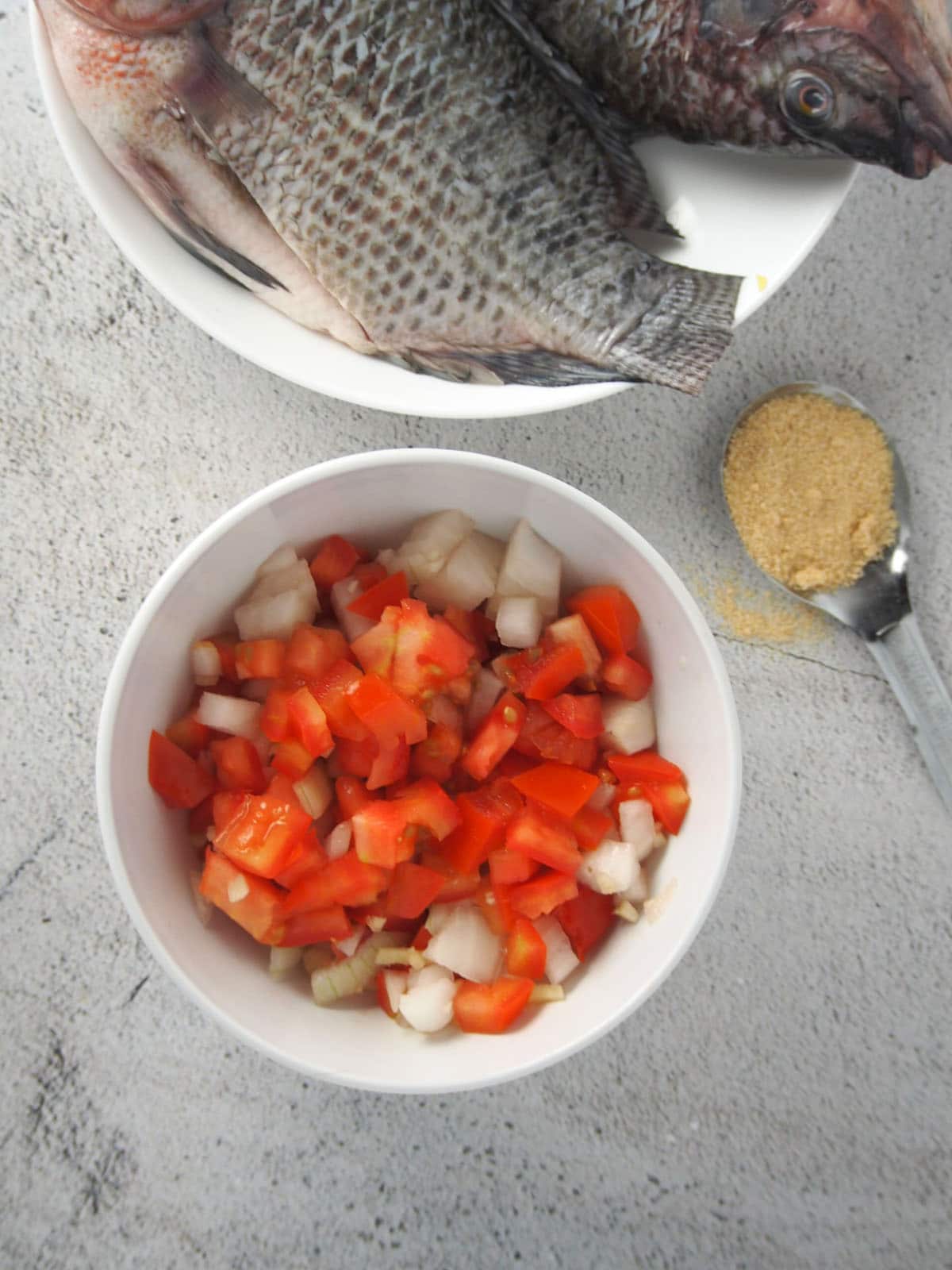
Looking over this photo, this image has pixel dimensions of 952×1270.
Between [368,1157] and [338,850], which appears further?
[368,1157]

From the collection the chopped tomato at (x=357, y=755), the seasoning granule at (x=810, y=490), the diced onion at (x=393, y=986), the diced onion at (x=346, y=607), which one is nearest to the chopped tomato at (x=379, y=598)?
the diced onion at (x=346, y=607)

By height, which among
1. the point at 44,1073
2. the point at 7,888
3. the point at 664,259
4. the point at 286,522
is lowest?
the point at 44,1073

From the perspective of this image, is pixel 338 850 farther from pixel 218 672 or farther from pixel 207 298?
pixel 207 298

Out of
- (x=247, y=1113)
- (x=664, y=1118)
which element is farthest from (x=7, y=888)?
(x=664, y=1118)

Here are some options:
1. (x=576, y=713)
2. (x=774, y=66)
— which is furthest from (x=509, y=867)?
(x=774, y=66)

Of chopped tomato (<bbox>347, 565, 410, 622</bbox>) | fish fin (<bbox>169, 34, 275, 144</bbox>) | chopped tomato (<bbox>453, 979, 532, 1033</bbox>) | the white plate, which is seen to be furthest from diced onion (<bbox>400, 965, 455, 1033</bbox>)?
fish fin (<bbox>169, 34, 275, 144</bbox>)

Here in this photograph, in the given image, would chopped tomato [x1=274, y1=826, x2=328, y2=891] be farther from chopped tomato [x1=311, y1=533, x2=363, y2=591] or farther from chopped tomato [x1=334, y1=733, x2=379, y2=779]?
chopped tomato [x1=311, y1=533, x2=363, y2=591]

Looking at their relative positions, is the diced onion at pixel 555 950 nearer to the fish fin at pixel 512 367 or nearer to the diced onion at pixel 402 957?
the diced onion at pixel 402 957
